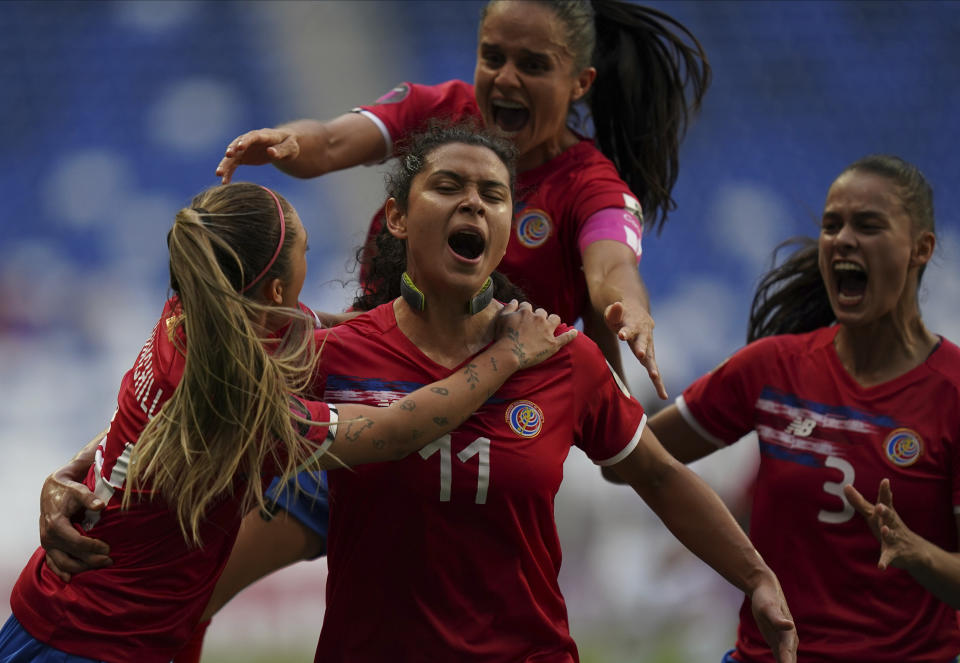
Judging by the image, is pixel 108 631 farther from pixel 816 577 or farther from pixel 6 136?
pixel 6 136

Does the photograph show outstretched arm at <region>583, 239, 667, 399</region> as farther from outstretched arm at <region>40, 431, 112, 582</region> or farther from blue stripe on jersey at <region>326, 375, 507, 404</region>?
outstretched arm at <region>40, 431, 112, 582</region>

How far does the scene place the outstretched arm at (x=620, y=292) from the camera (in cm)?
329

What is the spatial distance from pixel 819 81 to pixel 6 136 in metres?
4.39

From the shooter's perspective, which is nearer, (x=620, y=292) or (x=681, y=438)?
(x=620, y=292)

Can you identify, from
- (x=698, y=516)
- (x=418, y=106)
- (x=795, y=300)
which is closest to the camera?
(x=698, y=516)

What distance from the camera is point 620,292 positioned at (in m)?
3.71

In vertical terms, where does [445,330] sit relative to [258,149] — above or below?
below

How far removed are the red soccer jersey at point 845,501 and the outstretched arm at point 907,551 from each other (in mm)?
146

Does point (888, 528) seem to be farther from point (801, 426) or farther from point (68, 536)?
point (68, 536)

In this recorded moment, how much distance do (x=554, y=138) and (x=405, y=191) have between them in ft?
3.73

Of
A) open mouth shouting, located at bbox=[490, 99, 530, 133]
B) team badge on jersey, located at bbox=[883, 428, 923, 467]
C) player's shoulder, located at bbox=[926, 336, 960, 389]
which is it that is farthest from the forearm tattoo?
player's shoulder, located at bbox=[926, 336, 960, 389]

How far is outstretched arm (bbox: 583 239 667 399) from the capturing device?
3.29 meters

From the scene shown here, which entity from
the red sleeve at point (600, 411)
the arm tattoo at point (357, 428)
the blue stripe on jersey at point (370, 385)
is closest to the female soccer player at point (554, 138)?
the red sleeve at point (600, 411)

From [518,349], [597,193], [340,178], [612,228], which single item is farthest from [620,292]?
[340,178]
